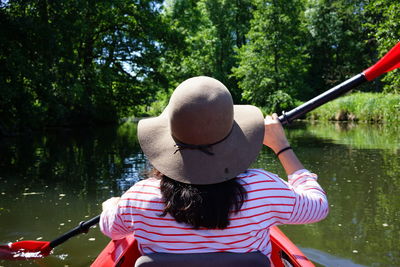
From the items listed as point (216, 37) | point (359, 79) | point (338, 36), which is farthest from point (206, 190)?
point (338, 36)

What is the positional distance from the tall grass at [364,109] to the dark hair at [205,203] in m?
16.5

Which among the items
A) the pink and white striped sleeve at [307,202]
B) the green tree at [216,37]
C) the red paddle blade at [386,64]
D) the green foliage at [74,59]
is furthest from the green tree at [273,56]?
the pink and white striped sleeve at [307,202]

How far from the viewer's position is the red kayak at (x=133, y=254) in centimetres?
194

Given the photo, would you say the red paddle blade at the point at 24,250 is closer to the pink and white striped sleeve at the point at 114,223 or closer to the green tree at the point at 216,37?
A: the pink and white striped sleeve at the point at 114,223

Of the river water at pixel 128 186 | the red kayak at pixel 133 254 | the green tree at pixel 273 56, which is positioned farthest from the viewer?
the green tree at pixel 273 56

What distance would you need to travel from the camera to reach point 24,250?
3352 mm

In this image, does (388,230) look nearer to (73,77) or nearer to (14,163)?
(14,163)

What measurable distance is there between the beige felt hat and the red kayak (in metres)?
0.84

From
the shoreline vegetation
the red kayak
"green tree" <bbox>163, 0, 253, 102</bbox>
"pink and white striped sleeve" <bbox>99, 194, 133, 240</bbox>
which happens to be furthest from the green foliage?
"pink and white striped sleeve" <bbox>99, 194, 133, 240</bbox>

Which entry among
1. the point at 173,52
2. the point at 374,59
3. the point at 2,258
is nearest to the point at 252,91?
the point at 173,52

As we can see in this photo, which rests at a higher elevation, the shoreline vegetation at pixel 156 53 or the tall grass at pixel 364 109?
the shoreline vegetation at pixel 156 53

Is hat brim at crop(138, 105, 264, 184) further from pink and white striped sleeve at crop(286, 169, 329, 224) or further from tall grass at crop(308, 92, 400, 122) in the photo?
tall grass at crop(308, 92, 400, 122)

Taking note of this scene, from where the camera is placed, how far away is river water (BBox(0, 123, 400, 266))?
3.45 metres

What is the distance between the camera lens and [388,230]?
3.88 meters
